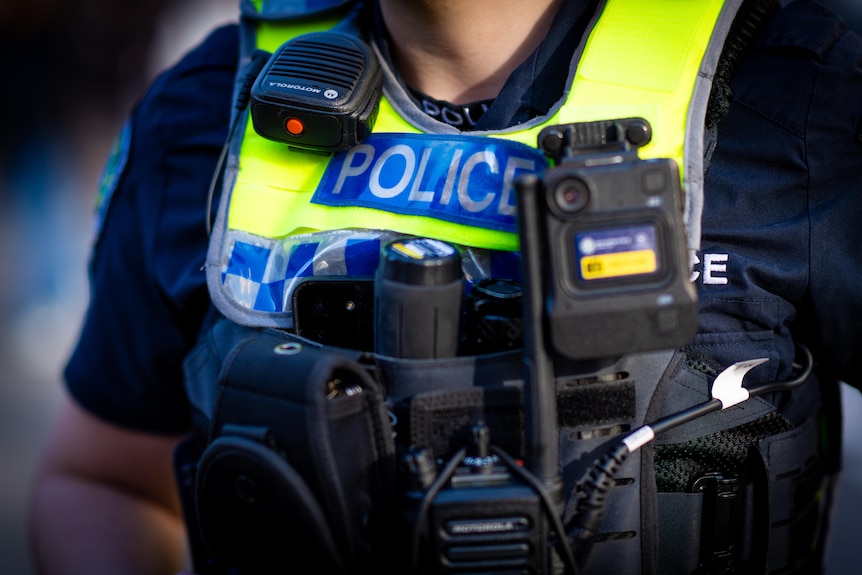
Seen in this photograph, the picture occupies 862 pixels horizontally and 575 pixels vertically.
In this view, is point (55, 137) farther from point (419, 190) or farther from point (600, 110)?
point (600, 110)

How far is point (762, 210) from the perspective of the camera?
1.09m

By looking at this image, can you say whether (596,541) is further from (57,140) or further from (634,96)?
(57,140)

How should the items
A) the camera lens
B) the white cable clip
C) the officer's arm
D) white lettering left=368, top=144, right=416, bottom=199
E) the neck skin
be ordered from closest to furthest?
the camera lens → the white cable clip → white lettering left=368, top=144, right=416, bottom=199 → the neck skin → the officer's arm

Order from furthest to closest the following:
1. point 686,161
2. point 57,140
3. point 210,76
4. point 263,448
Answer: point 57,140 → point 210,76 → point 686,161 → point 263,448

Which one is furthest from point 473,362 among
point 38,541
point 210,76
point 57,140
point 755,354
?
point 57,140

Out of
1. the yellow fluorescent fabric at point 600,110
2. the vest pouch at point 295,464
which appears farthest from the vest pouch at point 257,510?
the yellow fluorescent fabric at point 600,110

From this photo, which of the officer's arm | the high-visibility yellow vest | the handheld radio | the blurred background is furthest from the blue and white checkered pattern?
the blurred background

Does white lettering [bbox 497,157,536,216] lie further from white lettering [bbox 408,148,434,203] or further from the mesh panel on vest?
the mesh panel on vest

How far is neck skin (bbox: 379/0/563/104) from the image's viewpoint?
4.13 ft

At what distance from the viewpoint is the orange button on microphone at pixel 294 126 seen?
1182 mm

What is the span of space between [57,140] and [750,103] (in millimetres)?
4546

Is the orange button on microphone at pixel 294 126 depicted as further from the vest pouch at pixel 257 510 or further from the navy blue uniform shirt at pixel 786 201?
the vest pouch at pixel 257 510

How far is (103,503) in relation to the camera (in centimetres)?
156

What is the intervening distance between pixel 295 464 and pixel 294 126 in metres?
0.49
